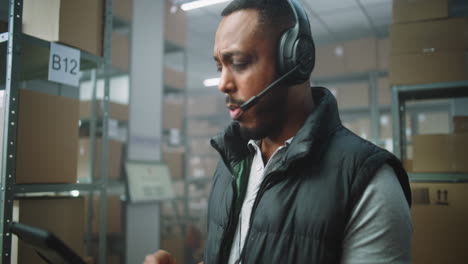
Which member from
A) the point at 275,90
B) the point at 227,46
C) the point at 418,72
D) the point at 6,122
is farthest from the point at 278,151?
the point at 418,72

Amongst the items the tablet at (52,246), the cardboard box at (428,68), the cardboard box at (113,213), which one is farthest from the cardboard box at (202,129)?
the tablet at (52,246)

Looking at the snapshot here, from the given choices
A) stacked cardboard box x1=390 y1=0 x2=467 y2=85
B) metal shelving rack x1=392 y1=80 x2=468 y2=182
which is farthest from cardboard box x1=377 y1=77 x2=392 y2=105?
stacked cardboard box x1=390 y1=0 x2=467 y2=85

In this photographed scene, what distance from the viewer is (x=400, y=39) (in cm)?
208

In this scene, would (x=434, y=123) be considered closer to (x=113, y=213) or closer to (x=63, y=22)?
(x=113, y=213)

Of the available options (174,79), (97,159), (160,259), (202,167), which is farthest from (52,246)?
(202,167)

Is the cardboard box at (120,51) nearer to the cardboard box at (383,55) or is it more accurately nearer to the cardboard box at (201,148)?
the cardboard box at (383,55)

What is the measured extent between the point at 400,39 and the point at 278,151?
4.94 ft

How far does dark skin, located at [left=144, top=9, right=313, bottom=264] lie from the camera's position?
3.05 ft

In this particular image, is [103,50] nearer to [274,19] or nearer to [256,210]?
[274,19]

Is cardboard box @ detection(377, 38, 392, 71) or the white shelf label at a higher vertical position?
cardboard box @ detection(377, 38, 392, 71)

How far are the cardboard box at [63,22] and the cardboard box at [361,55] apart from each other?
376 centimetres

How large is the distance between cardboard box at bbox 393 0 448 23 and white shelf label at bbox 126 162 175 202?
2.43 meters

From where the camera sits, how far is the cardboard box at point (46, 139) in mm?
1481

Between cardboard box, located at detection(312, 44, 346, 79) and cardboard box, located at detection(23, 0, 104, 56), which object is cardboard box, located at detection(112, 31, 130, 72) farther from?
cardboard box, located at detection(312, 44, 346, 79)
